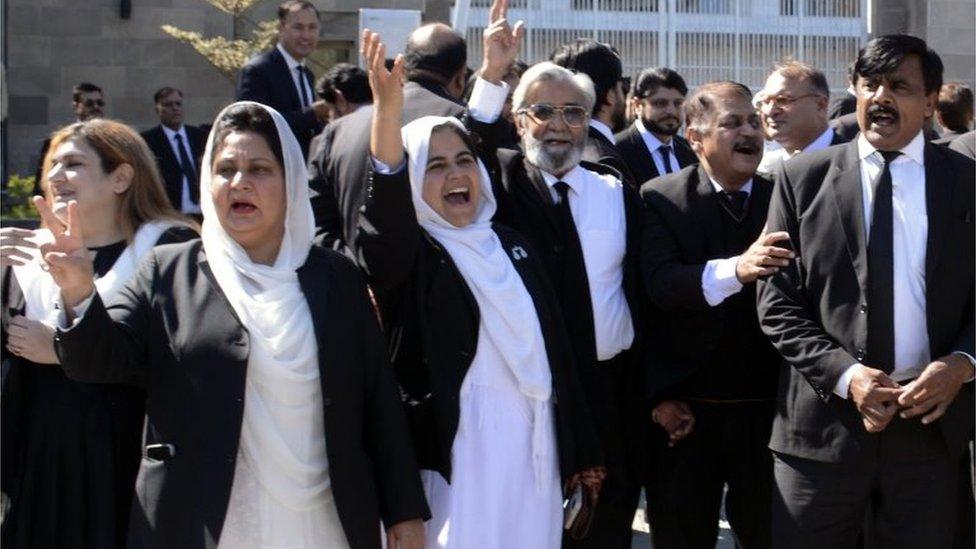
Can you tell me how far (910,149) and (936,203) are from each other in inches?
A: 8.5

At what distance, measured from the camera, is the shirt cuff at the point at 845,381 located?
4688 mm

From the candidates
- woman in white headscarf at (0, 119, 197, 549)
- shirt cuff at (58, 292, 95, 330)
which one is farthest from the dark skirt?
shirt cuff at (58, 292, 95, 330)

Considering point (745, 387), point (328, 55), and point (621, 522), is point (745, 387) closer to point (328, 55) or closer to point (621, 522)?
point (621, 522)

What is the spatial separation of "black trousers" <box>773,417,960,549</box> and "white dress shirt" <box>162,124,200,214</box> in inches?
310

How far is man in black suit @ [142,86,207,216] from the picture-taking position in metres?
11.9

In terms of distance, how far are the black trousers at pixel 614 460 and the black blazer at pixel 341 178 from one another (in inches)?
42.2

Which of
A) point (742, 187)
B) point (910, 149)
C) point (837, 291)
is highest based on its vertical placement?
point (910, 149)

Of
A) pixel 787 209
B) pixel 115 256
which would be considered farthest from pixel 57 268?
pixel 787 209

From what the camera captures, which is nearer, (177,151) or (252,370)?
(252,370)

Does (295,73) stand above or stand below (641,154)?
above

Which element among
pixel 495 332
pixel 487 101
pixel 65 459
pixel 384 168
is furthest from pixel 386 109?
pixel 65 459

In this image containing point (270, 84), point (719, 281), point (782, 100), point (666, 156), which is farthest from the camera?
point (270, 84)

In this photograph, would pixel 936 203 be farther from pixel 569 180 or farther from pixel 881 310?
pixel 569 180

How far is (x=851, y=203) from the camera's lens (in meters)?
4.87
